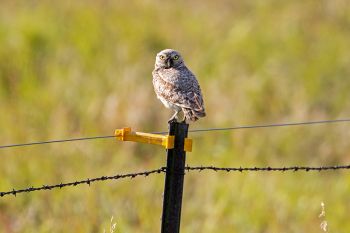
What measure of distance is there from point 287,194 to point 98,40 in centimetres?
459

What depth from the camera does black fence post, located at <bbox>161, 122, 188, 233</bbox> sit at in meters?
4.21

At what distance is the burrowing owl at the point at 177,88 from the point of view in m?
4.91

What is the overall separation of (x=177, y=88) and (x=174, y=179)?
39.9 inches

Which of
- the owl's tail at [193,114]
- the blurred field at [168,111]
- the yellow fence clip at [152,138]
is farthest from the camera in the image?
the blurred field at [168,111]

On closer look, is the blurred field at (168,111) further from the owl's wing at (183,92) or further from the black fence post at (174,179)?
the black fence post at (174,179)

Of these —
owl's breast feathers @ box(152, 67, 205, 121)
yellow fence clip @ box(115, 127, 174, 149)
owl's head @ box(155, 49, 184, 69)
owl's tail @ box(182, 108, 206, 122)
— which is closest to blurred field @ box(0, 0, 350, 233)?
owl's head @ box(155, 49, 184, 69)

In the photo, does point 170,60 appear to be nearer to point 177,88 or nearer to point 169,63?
point 169,63

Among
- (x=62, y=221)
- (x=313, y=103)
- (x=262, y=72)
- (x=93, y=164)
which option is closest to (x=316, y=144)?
(x=313, y=103)

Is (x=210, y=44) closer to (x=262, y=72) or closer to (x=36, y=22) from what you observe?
(x=262, y=72)

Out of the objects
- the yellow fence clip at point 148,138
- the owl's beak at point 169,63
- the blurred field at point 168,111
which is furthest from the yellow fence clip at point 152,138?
the blurred field at point 168,111

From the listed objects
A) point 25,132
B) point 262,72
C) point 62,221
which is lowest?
point 62,221

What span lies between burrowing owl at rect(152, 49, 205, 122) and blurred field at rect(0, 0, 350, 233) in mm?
1642

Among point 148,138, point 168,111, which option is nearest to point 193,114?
point 148,138

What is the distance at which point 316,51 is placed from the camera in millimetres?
12773
